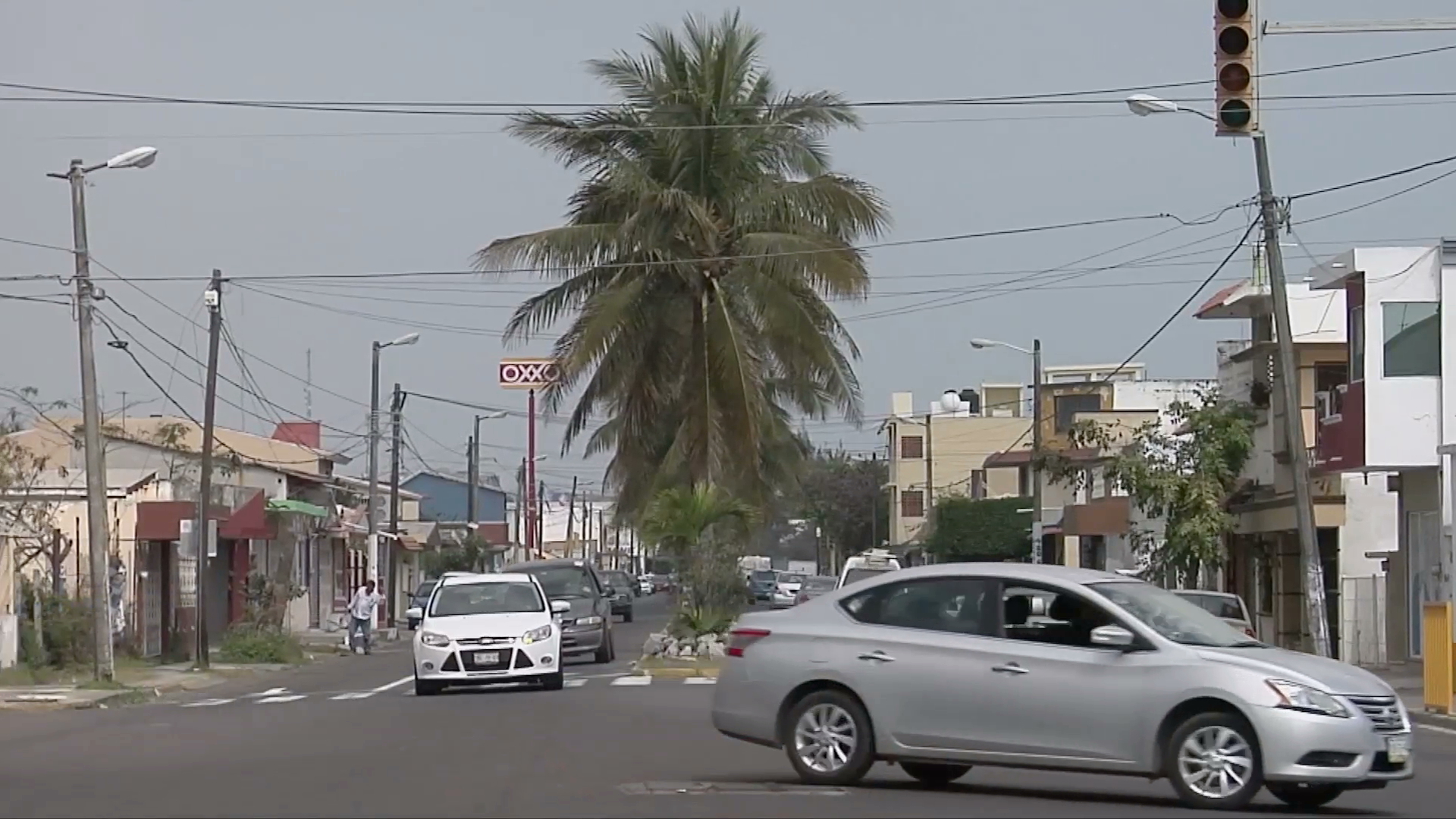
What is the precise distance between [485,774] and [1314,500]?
91.1 ft

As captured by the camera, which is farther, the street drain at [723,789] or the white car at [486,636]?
the white car at [486,636]

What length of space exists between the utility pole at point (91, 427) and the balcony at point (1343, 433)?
785 inches

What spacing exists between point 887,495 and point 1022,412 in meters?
13.1

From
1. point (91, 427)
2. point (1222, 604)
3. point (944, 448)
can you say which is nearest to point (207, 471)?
point (91, 427)

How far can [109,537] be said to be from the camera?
42.2 metres

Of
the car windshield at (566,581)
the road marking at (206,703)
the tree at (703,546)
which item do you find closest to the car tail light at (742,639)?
the road marking at (206,703)

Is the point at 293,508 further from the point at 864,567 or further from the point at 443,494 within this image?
the point at 443,494

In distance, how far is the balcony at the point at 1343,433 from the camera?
34.6 meters

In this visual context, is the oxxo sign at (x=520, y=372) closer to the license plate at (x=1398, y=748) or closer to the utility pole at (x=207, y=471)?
the utility pole at (x=207, y=471)

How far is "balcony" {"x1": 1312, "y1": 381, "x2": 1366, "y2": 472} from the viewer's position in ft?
113

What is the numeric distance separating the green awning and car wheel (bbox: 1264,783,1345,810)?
39286 mm

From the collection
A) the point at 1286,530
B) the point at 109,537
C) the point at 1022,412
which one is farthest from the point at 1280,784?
the point at 1022,412

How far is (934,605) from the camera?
1475cm

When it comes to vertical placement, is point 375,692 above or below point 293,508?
below
